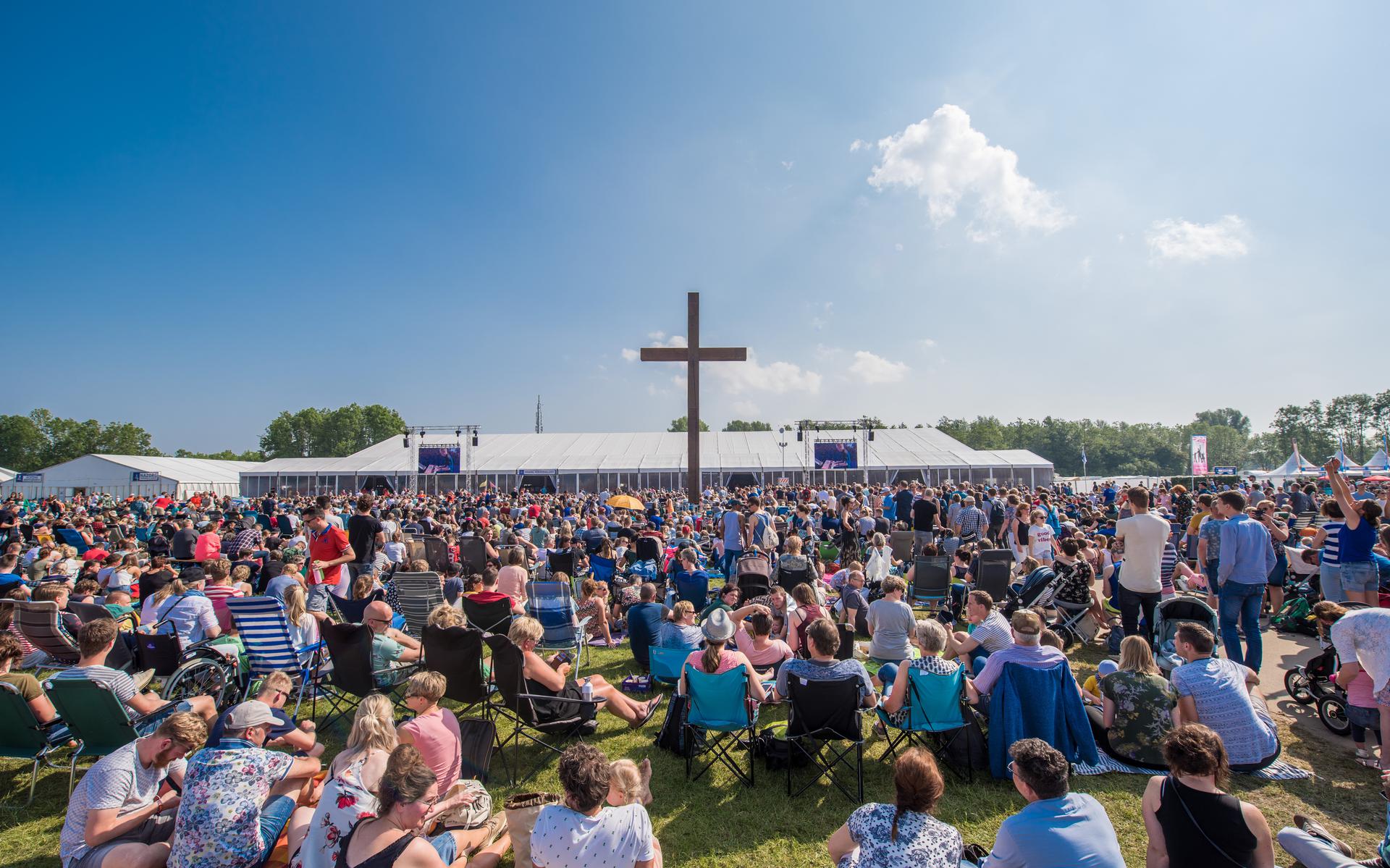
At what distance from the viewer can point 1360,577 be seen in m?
5.74

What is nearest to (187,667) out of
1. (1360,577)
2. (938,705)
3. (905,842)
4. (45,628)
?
(45,628)

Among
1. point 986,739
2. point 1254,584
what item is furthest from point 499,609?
point 1254,584

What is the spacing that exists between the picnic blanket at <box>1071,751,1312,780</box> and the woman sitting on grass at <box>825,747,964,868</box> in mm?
2461

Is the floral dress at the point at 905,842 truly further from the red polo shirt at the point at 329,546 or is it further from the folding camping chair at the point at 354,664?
the red polo shirt at the point at 329,546

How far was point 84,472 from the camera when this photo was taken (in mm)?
37031

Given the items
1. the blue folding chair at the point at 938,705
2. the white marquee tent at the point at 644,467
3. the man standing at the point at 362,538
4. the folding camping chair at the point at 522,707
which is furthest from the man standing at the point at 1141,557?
the white marquee tent at the point at 644,467

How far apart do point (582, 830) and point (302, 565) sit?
8.32 m

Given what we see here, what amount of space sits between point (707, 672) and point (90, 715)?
367cm

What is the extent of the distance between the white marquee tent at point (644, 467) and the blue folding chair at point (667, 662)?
23981 millimetres

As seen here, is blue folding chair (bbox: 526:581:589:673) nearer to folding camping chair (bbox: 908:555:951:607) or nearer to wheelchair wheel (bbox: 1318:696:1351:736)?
folding camping chair (bbox: 908:555:951:607)

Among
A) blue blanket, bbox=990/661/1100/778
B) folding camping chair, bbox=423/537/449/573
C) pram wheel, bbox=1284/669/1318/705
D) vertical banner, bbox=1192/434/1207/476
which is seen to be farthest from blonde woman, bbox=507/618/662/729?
vertical banner, bbox=1192/434/1207/476

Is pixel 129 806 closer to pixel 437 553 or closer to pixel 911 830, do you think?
pixel 911 830

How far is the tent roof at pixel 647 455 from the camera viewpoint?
102 ft

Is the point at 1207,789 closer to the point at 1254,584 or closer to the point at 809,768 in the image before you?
the point at 809,768
